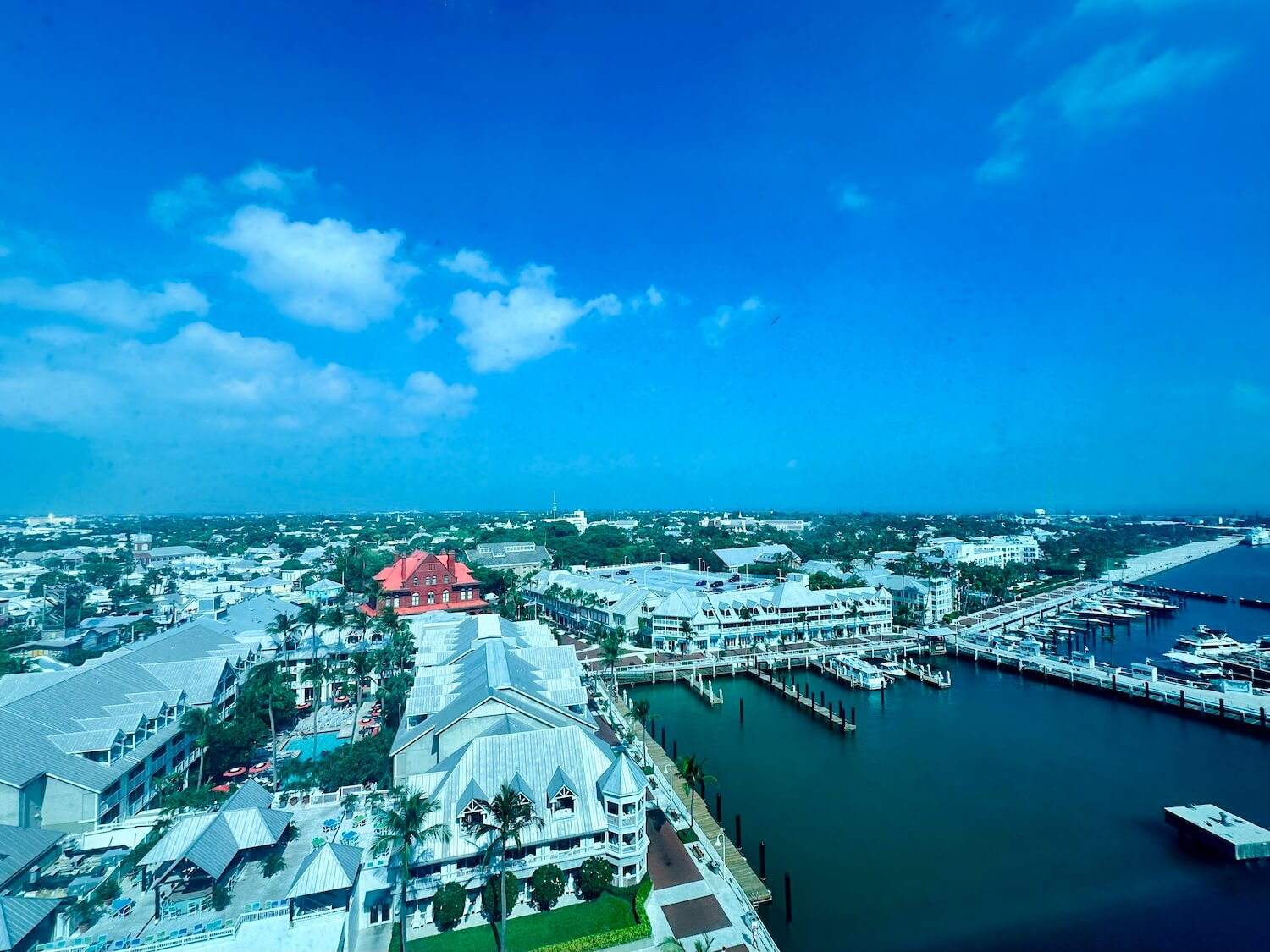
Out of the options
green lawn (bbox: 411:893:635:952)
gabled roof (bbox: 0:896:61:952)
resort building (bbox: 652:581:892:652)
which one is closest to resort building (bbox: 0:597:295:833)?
gabled roof (bbox: 0:896:61:952)

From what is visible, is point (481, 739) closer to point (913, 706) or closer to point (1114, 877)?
point (1114, 877)

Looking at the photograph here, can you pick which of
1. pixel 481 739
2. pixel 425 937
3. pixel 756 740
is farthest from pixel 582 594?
pixel 425 937

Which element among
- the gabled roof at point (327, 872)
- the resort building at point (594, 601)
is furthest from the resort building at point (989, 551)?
the gabled roof at point (327, 872)

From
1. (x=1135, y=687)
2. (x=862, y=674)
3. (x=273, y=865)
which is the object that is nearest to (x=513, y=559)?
(x=862, y=674)

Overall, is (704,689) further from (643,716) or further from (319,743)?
(319,743)

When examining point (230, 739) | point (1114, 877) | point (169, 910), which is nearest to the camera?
point (169, 910)
